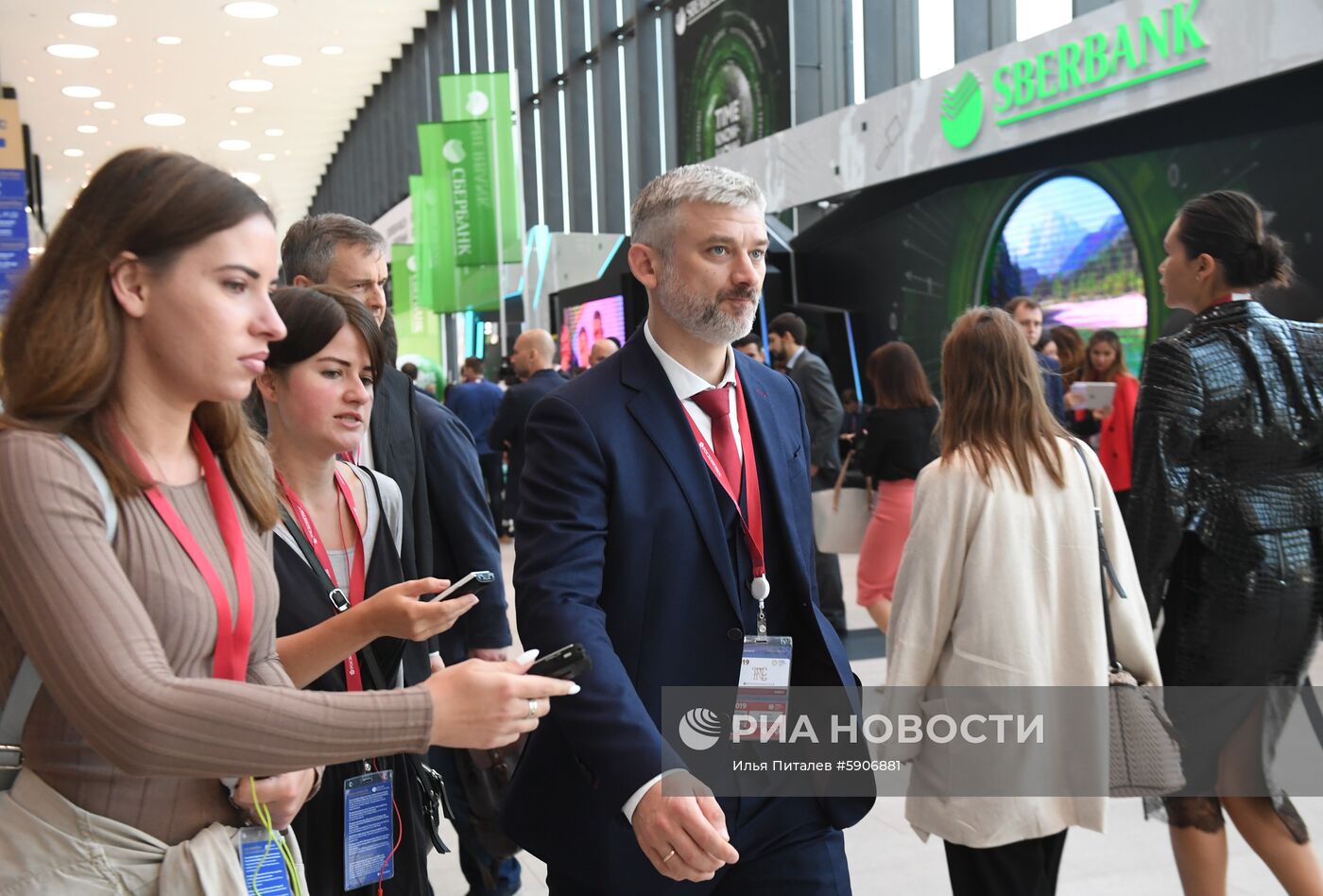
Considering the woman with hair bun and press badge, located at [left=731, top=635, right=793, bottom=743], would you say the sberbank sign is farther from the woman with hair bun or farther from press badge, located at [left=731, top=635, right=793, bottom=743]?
press badge, located at [left=731, top=635, right=793, bottom=743]

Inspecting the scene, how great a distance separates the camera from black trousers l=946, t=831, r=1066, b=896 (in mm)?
2797

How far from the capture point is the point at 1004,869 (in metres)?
2.80

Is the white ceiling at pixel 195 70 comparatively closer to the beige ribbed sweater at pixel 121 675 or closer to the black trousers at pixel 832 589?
the black trousers at pixel 832 589

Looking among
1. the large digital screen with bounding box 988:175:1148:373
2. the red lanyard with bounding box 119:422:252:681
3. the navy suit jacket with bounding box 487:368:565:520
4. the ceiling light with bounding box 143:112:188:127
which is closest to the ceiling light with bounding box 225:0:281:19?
the ceiling light with bounding box 143:112:188:127

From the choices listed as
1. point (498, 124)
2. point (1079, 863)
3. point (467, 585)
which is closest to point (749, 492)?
point (467, 585)

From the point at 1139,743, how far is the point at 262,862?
6.73 feet

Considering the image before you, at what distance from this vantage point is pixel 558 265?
59.2 ft

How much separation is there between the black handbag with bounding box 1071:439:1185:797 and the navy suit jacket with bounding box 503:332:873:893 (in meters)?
1.00

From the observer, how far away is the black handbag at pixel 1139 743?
277cm

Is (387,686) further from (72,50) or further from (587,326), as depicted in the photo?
(72,50)

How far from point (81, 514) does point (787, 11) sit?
39.6 feet

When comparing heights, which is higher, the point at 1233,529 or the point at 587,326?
the point at 587,326

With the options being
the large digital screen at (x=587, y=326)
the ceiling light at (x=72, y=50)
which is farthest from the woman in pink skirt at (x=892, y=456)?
the ceiling light at (x=72, y=50)

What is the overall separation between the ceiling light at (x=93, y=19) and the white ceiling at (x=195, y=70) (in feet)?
0.43
